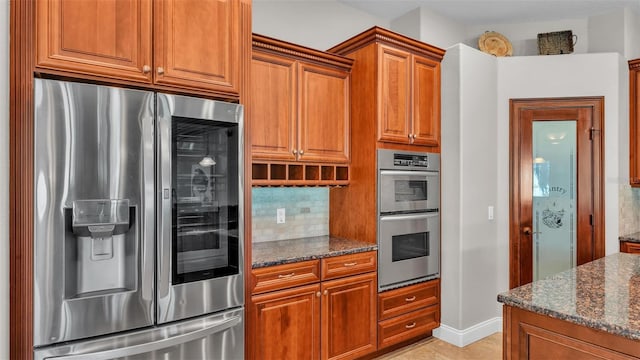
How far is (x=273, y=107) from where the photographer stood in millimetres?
2789

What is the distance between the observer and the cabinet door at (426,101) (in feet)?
10.5

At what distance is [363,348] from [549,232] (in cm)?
215

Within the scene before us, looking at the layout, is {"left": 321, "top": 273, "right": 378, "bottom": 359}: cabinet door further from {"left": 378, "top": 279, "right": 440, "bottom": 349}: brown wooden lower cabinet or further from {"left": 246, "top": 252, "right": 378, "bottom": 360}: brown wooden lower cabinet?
{"left": 378, "top": 279, "right": 440, "bottom": 349}: brown wooden lower cabinet

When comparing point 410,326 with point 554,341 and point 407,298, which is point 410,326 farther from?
point 554,341

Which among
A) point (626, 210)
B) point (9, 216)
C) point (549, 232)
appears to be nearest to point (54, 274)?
point (9, 216)

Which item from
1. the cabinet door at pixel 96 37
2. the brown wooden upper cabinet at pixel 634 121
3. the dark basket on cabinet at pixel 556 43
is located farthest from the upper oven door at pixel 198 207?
the brown wooden upper cabinet at pixel 634 121

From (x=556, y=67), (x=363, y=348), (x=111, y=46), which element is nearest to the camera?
(x=111, y=46)

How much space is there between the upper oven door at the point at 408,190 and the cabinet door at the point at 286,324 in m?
Result: 0.91

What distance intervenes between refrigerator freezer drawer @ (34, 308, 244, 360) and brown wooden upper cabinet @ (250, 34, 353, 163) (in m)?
1.13

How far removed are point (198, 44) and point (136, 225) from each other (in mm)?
959

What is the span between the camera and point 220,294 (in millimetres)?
2061

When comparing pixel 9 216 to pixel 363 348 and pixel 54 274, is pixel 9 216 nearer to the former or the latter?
pixel 54 274

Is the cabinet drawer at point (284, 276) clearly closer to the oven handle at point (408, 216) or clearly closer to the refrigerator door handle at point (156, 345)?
the refrigerator door handle at point (156, 345)

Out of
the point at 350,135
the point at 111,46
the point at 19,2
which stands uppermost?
the point at 19,2
